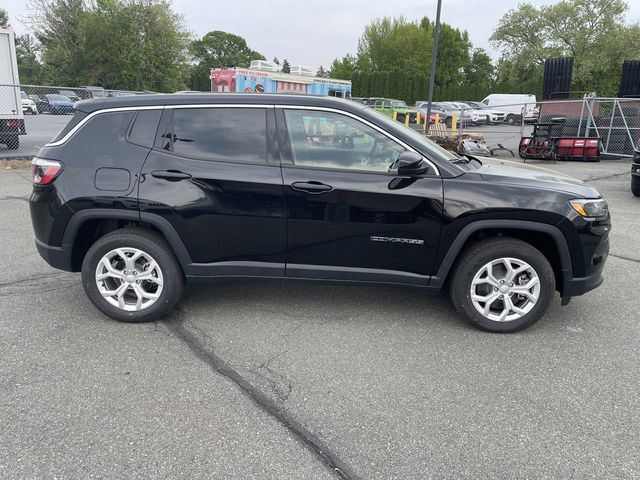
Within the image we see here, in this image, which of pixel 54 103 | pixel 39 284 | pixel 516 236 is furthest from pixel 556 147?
pixel 54 103

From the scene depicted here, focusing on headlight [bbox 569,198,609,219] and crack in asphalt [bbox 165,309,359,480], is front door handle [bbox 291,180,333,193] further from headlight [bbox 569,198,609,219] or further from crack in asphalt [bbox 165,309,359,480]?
headlight [bbox 569,198,609,219]

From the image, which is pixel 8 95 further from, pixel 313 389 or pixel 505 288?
pixel 505 288

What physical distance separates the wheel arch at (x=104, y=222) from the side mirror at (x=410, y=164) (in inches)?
68.3

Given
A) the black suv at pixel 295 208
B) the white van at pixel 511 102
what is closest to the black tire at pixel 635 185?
the black suv at pixel 295 208

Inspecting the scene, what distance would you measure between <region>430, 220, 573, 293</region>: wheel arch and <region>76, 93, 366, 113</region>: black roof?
1.26 meters

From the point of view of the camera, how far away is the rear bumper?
3.81 m

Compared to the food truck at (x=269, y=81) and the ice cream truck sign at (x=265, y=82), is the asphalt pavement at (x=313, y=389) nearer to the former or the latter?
the food truck at (x=269, y=81)

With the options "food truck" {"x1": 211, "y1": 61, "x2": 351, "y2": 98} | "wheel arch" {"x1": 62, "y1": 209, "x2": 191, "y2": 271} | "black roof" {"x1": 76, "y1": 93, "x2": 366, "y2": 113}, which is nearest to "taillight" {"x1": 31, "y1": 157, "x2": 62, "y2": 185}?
"wheel arch" {"x1": 62, "y1": 209, "x2": 191, "y2": 271}

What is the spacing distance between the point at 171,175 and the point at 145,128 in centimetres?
45

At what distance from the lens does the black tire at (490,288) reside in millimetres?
3574

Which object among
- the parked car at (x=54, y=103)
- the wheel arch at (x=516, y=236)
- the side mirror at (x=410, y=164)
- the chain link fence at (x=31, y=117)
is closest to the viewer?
the side mirror at (x=410, y=164)

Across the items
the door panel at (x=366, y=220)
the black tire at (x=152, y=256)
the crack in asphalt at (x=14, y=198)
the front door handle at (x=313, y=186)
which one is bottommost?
the crack in asphalt at (x=14, y=198)

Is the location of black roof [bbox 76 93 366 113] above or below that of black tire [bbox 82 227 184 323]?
above

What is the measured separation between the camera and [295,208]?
142 inches
